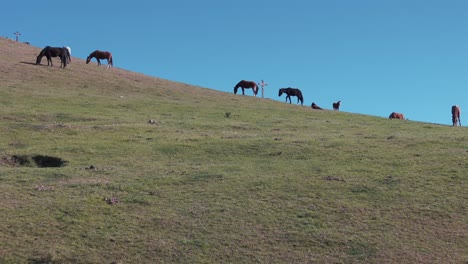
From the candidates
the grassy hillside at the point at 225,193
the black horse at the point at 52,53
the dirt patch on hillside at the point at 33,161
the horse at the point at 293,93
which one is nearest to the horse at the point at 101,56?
the black horse at the point at 52,53

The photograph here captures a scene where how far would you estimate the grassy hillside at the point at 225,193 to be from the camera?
38.0 ft

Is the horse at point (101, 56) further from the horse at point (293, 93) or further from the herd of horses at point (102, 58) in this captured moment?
the horse at point (293, 93)

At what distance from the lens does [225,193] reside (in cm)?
1455

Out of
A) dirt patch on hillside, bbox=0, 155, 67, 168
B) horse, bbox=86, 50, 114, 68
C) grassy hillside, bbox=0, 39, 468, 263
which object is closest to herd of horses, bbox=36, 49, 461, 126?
horse, bbox=86, 50, 114, 68

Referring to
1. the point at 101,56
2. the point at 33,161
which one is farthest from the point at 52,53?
the point at 33,161

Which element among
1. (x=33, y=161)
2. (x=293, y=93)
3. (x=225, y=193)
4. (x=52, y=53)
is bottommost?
(x=225, y=193)

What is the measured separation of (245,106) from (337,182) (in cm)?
2217

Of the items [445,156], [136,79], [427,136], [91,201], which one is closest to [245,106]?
[136,79]

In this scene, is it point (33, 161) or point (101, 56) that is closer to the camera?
point (33, 161)

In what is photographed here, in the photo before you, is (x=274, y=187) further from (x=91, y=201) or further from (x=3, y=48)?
(x=3, y=48)

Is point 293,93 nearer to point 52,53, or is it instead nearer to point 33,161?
point 52,53

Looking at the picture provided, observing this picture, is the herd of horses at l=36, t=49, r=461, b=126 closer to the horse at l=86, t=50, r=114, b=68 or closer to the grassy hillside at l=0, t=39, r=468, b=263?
the horse at l=86, t=50, r=114, b=68

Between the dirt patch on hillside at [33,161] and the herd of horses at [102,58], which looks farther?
the herd of horses at [102,58]

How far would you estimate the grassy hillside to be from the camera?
38.0 ft
